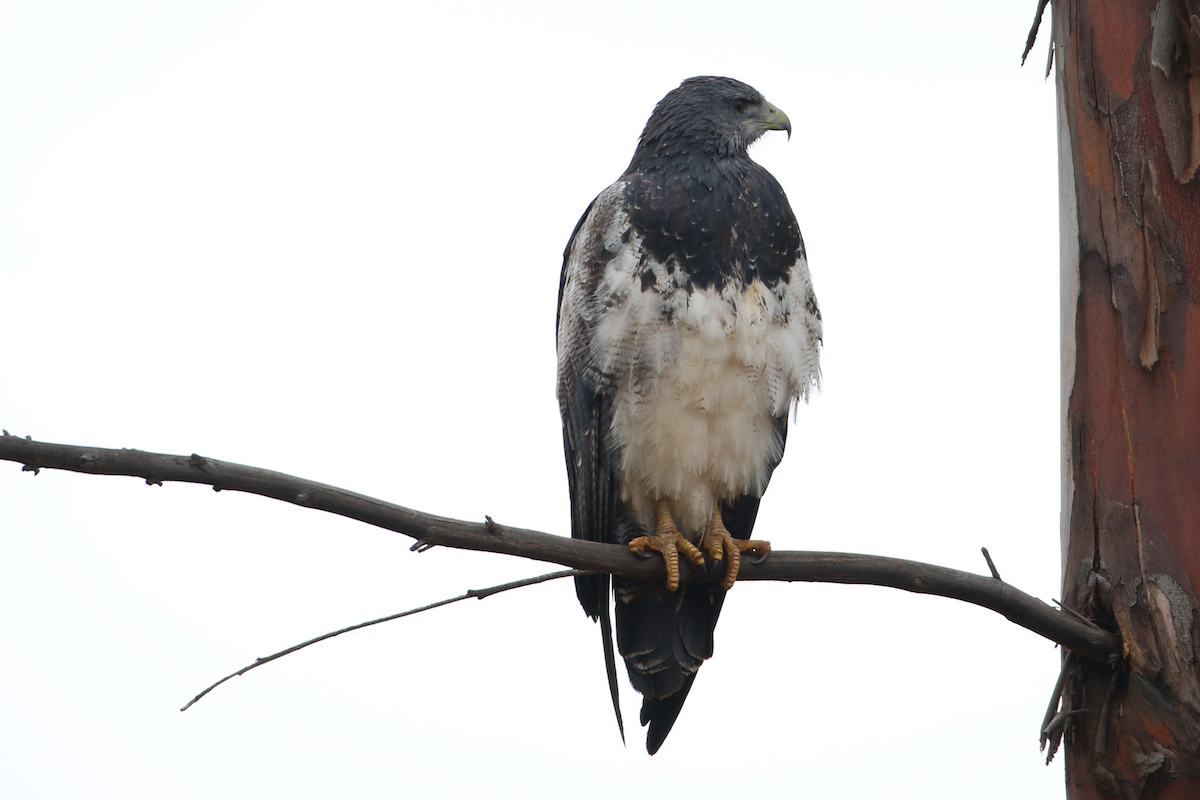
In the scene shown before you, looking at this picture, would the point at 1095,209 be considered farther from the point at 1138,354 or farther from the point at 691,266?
the point at 691,266

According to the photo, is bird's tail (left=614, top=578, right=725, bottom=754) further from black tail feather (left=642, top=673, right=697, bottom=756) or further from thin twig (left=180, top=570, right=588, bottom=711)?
thin twig (left=180, top=570, right=588, bottom=711)

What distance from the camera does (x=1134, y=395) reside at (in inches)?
117

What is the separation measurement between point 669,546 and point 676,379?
582 millimetres

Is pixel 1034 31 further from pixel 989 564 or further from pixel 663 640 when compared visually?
pixel 663 640

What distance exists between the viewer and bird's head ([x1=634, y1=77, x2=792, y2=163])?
177 inches

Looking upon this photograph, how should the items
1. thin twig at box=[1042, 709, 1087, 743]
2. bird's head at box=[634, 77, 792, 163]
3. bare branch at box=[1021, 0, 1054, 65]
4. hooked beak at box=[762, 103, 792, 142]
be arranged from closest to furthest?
thin twig at box=[1042, 709, 1087, 743] → bare branch at box=[1021, 0, 1054, 65] → bird's head at box=[634, 77, 792, 163] → hooked beak at box=[762, 103, 792, 142]

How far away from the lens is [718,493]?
4211 mm

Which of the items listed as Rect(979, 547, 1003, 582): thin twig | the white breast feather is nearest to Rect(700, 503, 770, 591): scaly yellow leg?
the white breast feather

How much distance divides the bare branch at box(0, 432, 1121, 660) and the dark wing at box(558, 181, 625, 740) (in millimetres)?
729

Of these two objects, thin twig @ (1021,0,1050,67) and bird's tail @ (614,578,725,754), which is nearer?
thin twig @ (1021,0,1050,67)

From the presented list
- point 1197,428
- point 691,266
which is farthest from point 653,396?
point 1197,428

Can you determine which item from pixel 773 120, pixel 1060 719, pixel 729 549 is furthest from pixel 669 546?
pixel 773 120

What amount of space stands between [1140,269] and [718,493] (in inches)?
68.6

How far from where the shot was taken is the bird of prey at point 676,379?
3857 mm
